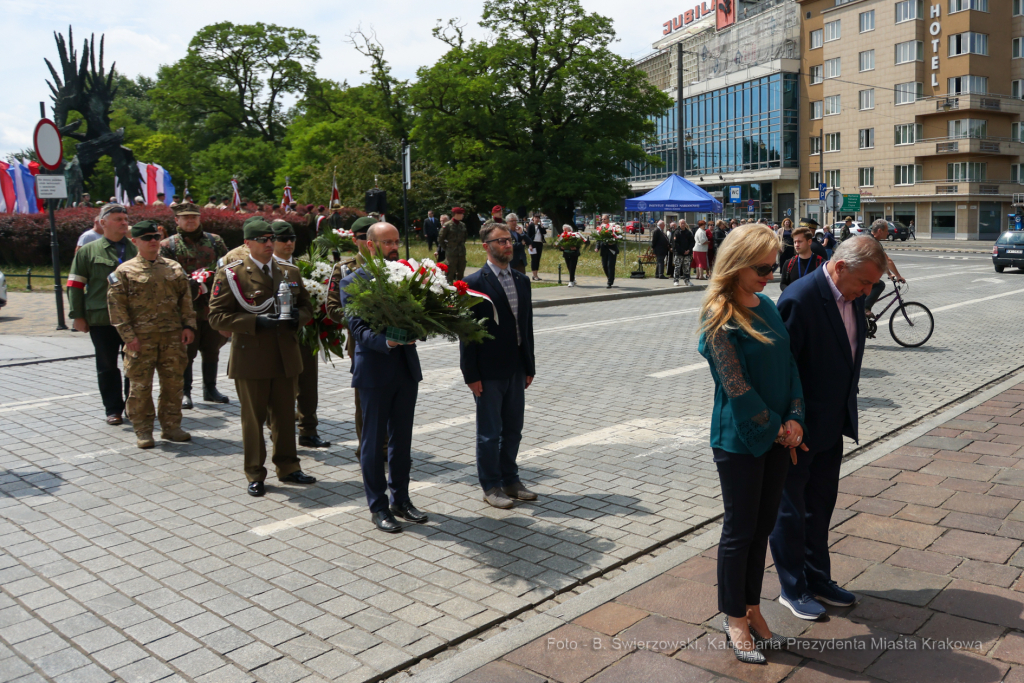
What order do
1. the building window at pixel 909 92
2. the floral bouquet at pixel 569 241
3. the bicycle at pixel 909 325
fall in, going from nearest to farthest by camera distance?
the bicycle at pixel 909 325 < the floral bouquet at pixel 569 241 < the building window at pixel 909 92

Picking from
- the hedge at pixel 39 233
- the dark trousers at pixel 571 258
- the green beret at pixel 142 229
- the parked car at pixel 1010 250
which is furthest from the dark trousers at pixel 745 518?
the parked car at pixel 1010 250

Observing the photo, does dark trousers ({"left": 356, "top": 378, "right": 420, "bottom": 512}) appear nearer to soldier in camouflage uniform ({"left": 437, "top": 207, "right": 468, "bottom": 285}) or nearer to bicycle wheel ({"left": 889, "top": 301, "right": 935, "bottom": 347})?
bicycle wheel ({"left": 889, "top": 301, "right": 935, "bottom": 347})

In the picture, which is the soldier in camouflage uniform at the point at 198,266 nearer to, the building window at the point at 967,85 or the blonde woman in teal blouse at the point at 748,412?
the blonde woman in teal blouse at the point at 748,412

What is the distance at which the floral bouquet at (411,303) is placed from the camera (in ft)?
16.5

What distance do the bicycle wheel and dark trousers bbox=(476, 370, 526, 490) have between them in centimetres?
938

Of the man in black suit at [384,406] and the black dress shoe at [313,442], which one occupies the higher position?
the man in black suit at [384,406]

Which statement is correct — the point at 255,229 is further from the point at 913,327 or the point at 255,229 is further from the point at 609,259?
the point at 609,259

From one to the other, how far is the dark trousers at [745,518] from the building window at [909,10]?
68255 mm

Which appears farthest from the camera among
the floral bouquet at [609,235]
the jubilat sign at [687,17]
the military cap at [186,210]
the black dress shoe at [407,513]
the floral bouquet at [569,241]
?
the jubilat sign at [687,17]

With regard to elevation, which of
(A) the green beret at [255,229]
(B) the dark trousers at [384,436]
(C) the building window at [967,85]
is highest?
(C) the building window at [967,85]

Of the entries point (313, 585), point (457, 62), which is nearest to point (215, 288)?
point (313, 585)

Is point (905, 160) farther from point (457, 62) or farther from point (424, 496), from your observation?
point (424, 496)

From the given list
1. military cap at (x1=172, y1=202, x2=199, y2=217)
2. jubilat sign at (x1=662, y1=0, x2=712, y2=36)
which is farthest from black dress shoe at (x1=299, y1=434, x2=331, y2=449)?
jubilat sign at (x1=662, y1=0, x2=712, y2=36)

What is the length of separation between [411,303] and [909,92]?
220ft
